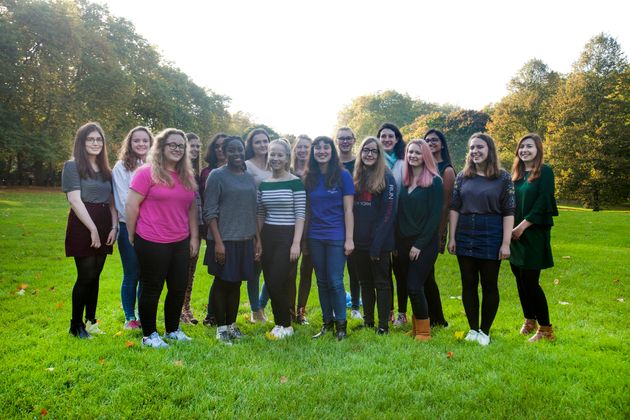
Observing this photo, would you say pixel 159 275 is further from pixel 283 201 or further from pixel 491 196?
pixel 491 196

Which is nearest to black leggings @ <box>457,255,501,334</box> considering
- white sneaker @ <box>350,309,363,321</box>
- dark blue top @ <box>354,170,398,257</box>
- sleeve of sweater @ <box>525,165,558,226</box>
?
sleeve of sweater @ <box>525,165,558,226</box>

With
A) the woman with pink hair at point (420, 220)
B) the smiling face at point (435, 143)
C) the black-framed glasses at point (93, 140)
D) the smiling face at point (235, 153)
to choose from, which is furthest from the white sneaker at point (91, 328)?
the smiling face at point (435, 143)

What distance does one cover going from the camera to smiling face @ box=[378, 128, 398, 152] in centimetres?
579

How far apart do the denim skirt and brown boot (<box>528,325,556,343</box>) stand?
1.06 m

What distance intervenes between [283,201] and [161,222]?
4.23 feet

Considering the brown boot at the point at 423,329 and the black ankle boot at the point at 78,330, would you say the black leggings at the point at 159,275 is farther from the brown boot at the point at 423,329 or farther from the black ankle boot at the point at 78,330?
the brown boot at the point at 423,329

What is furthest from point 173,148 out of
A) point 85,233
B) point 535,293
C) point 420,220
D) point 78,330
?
point 535,293

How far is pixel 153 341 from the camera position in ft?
15.3

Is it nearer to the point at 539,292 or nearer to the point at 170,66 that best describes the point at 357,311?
the point at 539,292

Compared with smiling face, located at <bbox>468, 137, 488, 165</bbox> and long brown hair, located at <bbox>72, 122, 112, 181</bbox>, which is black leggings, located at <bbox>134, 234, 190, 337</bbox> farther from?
smiling face, located at <bbox>468, 137, 488, 165</bbox>

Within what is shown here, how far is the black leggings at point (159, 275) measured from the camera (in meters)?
4.52

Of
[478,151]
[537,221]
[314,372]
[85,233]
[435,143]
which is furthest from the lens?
[435,143]

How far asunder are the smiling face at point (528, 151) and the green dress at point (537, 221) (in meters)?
0.17

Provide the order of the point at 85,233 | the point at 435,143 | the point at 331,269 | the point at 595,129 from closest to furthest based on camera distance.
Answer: the point at 85,233
the point at 331,269
the point at 435,143
the point at 595,129
